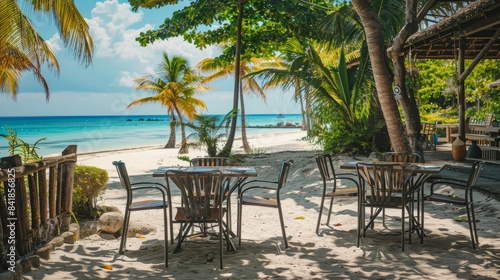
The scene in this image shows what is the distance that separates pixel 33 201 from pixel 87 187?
5.99 feet

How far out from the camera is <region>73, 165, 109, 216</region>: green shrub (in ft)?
21.9

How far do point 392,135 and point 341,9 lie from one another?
14.4 ft

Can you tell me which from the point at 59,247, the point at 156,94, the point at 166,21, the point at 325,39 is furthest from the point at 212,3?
the point at 156,94

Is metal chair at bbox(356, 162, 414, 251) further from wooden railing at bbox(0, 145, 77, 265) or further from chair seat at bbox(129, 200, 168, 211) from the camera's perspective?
wooden railing at bbox(0, 145, 77, 265)

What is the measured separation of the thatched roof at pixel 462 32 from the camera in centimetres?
771

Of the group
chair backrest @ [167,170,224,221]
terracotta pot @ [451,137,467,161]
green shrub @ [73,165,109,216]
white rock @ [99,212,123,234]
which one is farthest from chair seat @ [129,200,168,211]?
terracotta pot @ [451,137,467,161]

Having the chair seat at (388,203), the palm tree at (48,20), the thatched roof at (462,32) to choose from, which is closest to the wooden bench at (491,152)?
the thatched roof at (462,32)

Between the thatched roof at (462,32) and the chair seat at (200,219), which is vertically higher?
the thatched roof at (462,32)

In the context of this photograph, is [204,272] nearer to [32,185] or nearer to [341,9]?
[32,185]

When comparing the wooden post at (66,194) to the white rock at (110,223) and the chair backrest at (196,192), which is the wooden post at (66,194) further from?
the chair backrest at (196,192)

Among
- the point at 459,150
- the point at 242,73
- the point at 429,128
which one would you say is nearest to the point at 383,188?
the point at 459,150

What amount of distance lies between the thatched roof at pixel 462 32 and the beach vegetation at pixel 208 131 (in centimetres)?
518

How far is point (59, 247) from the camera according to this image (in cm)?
535

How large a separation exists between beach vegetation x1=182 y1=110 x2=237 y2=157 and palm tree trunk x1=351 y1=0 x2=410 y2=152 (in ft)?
17.5
